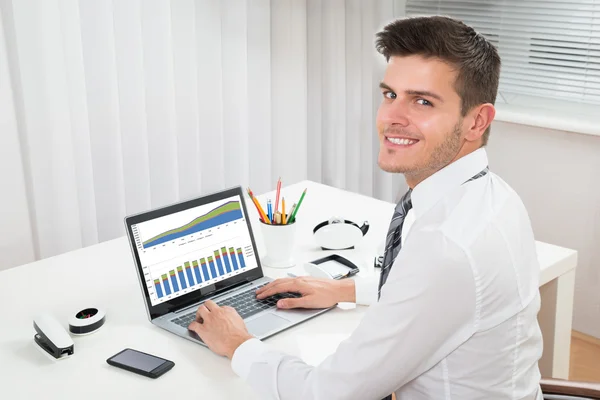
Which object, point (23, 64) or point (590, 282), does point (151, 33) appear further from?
point (590, 282)

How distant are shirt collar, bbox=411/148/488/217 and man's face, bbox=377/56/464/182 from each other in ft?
0.05

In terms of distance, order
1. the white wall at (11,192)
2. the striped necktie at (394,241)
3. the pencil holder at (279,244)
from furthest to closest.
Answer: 1. the white wall at (11,192)
2. the pencil holder at (279,244)
3. the striped necktie at (394,241)

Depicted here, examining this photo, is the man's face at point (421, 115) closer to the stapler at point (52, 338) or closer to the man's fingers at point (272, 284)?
the man's fingers at point (272, 284)

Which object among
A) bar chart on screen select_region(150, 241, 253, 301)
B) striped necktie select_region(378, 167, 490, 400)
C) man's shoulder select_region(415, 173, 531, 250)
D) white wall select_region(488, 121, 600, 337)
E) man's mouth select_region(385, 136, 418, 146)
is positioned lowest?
white wall select_region(488, 121, 600, 337)

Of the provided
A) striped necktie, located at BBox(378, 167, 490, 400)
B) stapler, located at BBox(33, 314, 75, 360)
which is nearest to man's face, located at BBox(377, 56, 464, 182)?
striped necktie, located at BBox(378, 167, 490, 400)

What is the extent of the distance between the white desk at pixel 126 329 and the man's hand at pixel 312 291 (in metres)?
0.03

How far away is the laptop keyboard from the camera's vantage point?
1566 millimetres

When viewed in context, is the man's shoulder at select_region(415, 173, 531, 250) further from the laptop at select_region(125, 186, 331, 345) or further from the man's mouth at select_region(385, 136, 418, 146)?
the laptop at select_region(125, 186, 331, 345)

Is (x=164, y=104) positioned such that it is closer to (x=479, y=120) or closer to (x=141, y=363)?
(x=141, y=363)

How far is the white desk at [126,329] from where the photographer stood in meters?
A: 1.34

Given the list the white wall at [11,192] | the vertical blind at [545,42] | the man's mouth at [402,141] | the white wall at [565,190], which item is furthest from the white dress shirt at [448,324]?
the vertical blind at [545,42]

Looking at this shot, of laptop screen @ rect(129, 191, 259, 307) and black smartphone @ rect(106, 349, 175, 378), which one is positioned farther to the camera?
laptop screen @ rect(129, 191, 259, 307)

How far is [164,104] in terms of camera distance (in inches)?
110

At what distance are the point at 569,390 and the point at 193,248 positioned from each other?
0.82 metres
